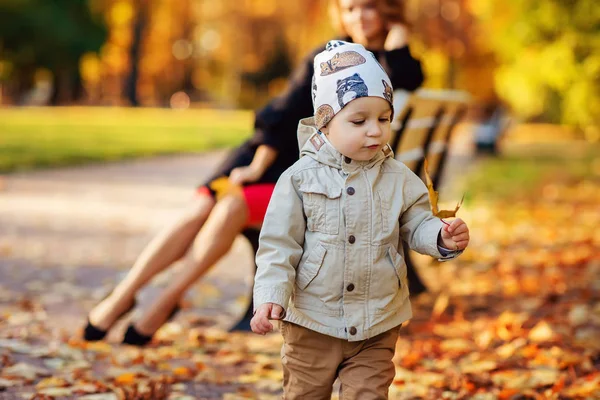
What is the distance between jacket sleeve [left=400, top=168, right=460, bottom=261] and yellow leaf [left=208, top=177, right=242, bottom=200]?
147 cm

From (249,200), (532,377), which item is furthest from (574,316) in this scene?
(249,200)

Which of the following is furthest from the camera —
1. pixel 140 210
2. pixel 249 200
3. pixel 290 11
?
pixel 290 11

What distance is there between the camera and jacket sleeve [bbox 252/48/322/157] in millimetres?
3812

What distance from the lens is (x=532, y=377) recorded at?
11.6 feet

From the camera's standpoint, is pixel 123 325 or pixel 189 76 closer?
pixel 123 325

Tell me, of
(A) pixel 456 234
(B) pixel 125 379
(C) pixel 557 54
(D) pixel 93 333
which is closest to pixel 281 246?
(A) pixel 456 234

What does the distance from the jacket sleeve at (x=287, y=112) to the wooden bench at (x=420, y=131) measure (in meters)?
0.45

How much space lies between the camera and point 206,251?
12.9ft

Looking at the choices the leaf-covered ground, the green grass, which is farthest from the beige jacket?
the green grass

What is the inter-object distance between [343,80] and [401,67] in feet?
5.23

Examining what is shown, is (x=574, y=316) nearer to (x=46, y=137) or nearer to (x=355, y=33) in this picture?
(x=355, y=33)

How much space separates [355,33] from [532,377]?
1.75 meters

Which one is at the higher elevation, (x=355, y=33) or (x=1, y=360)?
(x=355, y=33)

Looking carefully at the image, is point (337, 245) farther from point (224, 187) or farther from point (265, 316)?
point (224, 187)
